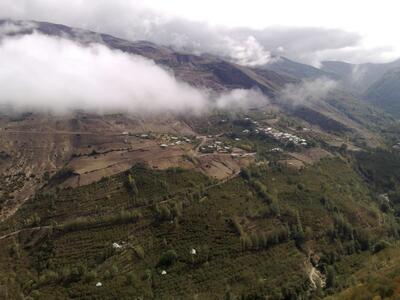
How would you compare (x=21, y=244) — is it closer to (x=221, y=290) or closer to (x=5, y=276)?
(x=5, y=276)

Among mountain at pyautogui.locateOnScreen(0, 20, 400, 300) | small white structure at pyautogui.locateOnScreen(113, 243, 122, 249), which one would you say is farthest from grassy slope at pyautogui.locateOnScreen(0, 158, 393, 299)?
small white structure at pyautogui.locateOnScreen(113, 243, 122, 249)

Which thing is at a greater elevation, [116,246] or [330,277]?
[330,277]

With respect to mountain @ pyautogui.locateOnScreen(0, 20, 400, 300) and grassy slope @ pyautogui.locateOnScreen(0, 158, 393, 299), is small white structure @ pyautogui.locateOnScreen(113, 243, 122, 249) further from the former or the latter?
grassy slope @ pyautogui.locateOnScreen(0, 158, 393, 299)

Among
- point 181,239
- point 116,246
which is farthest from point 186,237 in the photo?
point 116,246

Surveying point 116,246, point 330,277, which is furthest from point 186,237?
point 330,277

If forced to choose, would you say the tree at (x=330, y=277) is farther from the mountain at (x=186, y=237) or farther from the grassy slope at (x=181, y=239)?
the grassy slope at (x=181, y=239)

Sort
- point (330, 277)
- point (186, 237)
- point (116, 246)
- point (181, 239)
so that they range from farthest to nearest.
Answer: point (186, 237) → point (181, 239) → point (116, 246) → point (330, 277)

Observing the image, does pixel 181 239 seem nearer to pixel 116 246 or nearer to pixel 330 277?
pixel 116 246

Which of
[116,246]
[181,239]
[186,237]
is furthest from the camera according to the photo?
[186,237]

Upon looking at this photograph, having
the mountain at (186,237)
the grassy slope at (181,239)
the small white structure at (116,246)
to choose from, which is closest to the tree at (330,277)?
the mountain at (186,237)

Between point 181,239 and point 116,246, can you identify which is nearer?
point 116,246

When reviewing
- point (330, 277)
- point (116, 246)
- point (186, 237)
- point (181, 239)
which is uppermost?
point (330, 277)
